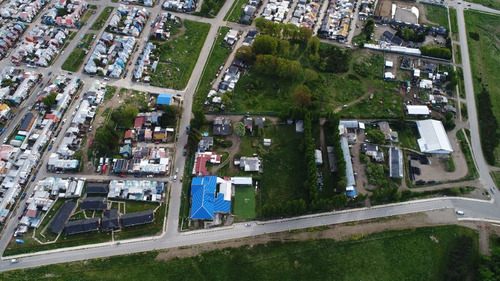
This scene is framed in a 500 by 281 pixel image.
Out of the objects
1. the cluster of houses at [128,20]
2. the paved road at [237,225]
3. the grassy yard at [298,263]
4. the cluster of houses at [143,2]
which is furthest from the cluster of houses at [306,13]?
the grassy yard at [298,263]

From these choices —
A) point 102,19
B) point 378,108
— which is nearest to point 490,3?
→ point 378,108

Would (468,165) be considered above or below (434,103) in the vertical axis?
below

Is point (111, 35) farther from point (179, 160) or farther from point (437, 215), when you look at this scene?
point (437, 215)

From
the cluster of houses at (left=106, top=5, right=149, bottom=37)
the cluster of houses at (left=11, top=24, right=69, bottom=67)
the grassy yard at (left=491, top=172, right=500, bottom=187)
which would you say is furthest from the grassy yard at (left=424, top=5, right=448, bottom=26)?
the cluster of houses at (left=11, top=24, right=69, bottom=67)

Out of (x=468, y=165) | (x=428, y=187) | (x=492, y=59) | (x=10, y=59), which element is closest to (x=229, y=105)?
(x=428, y=187)

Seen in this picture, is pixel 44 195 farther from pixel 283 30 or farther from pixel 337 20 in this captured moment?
pixel 337 20

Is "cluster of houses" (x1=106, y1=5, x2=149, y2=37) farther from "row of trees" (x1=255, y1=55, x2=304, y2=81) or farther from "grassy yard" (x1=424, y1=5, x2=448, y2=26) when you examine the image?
"grassy yard" (x1=424, y1=5, x2=448, y2=26)
